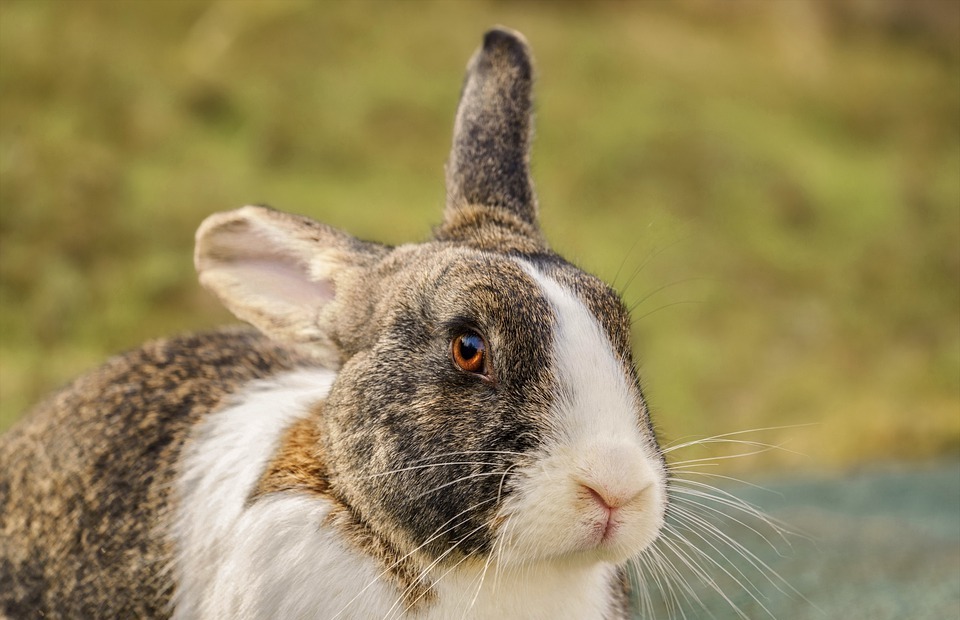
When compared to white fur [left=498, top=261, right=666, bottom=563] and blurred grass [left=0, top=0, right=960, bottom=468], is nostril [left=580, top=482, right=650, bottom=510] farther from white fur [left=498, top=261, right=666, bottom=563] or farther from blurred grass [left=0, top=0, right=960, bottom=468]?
blurred grass [left=0, top=0, right=960, bottom=468]

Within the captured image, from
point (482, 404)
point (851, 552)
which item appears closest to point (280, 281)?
point (482, 404)

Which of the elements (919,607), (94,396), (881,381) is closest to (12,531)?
(94,396)

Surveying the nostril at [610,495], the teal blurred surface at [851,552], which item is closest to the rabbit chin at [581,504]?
the nostril at [610,495]

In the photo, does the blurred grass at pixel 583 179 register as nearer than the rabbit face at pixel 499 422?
No

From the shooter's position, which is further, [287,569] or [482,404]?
[287,569]

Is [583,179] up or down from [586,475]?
up

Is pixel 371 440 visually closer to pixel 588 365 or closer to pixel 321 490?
pixel 321 490

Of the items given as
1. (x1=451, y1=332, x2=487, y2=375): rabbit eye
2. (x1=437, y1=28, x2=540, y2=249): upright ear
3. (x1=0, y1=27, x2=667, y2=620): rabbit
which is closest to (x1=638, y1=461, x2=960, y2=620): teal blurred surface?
(x1=0, y1=27, x2=667, y2=620): rabbit

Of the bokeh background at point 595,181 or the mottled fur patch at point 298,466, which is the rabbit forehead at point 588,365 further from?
the bokeh background at point 595,181
